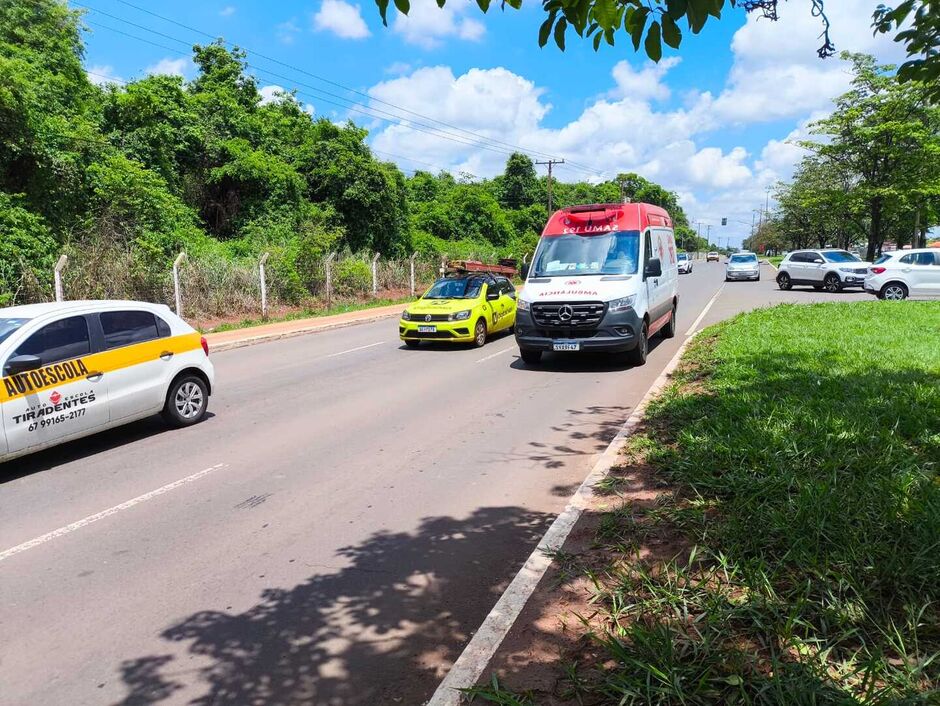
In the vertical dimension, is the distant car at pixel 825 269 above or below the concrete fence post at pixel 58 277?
below

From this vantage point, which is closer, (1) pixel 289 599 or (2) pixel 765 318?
(1) pixel 289 599

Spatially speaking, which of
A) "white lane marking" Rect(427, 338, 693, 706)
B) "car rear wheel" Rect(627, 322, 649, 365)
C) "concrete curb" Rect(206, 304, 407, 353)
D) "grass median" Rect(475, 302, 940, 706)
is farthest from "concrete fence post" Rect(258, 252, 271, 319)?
"white lane marking" Rect(427, 338, 693, 706)

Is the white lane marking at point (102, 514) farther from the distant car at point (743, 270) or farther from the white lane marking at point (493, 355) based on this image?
the distant car at point (743, 270)

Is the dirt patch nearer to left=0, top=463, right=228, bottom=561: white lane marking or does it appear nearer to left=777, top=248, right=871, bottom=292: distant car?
left=0, top=463, right=228, bottom=561: white lane marking

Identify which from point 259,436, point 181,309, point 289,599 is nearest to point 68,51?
point 181,309

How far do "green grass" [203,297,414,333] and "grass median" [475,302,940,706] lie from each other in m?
14.7

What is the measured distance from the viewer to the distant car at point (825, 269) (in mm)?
25609

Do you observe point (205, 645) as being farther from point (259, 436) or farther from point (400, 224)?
Answer: point (400, 224)

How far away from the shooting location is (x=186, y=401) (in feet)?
24.8

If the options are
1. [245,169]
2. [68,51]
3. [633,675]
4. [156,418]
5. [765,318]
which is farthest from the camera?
[245,169]

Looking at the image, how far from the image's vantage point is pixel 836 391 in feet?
21.5

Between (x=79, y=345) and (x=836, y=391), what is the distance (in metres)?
7.74

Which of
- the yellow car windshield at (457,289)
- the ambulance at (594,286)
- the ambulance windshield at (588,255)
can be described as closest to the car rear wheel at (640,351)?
the ambulance at (594,286)

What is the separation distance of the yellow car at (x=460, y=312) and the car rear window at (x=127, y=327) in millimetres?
6658
